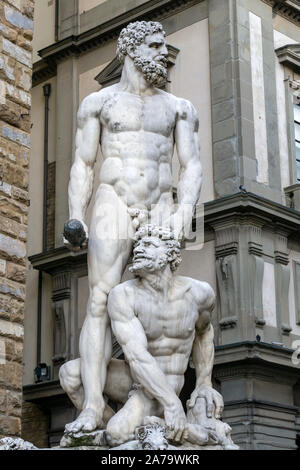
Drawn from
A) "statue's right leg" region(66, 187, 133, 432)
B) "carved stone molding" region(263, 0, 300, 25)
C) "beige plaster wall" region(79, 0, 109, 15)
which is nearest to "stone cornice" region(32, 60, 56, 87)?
"beige plaster wall" region(79, 0, 109, 15)

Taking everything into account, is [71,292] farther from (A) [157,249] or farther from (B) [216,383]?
(A) [157,249]

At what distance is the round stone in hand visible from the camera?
696cm

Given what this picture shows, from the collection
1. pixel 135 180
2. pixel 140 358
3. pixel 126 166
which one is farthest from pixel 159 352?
pixel 126 166

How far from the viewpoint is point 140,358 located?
6.68 m

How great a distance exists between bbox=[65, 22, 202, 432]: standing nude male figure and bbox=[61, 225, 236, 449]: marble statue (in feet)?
0.62

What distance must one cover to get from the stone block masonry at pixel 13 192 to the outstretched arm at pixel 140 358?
124 inches

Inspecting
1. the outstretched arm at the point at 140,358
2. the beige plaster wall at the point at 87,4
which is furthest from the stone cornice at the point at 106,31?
the outstretched arm at the point at 140,358

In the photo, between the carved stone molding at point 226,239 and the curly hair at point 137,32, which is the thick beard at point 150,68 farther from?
the carved stone molding at point 226,239

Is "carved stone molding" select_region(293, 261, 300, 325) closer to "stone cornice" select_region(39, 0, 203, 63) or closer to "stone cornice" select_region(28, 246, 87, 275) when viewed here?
"stone cornice" select_region(28, 246, 87, 275)

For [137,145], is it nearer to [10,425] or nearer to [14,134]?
[14,134]

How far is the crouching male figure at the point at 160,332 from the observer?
6.61 meters

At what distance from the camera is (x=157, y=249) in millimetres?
6898

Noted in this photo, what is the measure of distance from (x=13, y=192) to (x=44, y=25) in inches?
450
